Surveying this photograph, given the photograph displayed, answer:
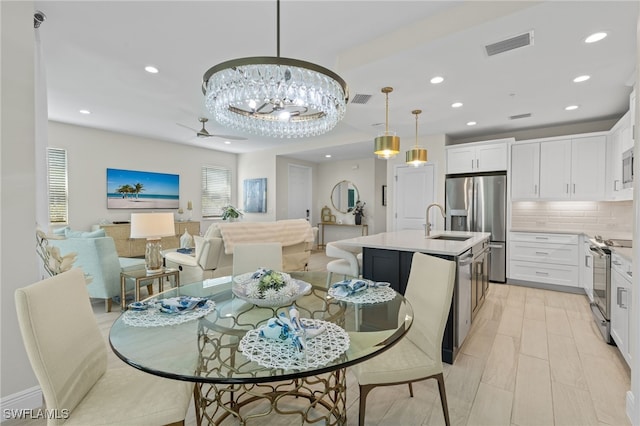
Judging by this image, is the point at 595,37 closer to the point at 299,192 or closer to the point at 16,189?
the point at 16,189

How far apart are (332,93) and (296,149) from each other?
538 centimetres

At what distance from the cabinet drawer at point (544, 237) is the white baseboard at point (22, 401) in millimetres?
5633

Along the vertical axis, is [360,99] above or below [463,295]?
above

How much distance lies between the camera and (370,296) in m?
1.71

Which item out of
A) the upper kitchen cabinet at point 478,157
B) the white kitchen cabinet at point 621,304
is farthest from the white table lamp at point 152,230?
the upper kitchen cabinet at point 478,157

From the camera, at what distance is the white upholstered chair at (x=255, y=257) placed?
Answer: 2.53 m

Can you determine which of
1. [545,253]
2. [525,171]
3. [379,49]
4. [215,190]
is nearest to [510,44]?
[379,49]

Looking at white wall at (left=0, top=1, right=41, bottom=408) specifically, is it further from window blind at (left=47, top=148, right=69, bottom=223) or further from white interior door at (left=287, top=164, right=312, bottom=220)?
white interior door at (left=287, top=164, right=312, bottom=220)

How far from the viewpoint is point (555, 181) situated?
447 cm

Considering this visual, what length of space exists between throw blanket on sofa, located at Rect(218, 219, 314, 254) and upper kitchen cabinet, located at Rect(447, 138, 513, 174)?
2853mm

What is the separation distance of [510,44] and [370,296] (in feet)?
7.65

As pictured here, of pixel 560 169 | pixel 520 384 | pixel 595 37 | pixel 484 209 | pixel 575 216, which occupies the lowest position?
pixel 520 384

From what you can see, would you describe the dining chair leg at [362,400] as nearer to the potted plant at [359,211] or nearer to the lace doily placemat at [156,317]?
the lace doily placemat at [156,317]

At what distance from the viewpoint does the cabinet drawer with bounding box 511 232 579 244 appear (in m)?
4.13
